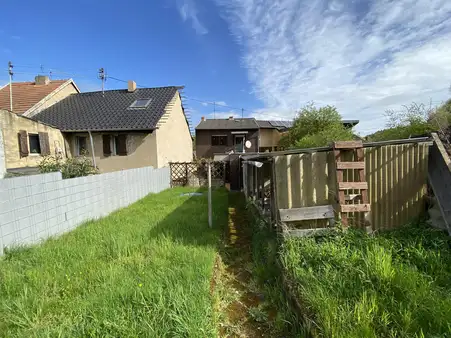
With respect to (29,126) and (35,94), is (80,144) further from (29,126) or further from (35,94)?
(35,94)

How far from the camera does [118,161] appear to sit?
44.1 feet

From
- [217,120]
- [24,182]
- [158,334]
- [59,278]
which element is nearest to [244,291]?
[158,334]

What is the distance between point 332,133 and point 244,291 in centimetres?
1319

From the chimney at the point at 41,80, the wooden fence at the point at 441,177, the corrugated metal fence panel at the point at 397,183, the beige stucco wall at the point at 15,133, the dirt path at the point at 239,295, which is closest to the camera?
the dirt path at the point at 239,295

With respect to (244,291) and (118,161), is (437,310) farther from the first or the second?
(118,161)

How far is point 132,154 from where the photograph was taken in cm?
1327

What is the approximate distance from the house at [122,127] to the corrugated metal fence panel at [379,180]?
10384mm

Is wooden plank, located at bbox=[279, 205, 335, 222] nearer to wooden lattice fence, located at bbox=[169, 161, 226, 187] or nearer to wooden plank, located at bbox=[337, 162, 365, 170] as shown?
wooden plank, located at bbox=[337, 162, 365, 170]

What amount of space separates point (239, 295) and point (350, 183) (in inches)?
99.2

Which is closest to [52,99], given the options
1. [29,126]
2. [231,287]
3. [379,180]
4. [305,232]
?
[29,126]

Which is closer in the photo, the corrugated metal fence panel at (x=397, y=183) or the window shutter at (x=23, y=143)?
the corrugated metal fence panel at (x=397, y=183)

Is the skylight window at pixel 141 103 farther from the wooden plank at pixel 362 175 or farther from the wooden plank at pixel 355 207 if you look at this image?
the wooden plank at pixel 355 207

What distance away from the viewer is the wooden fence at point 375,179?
397 cm

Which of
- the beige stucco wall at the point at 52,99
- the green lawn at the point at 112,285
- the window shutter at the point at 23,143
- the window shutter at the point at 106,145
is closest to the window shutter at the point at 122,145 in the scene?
the window shutter at the point at 106,145
